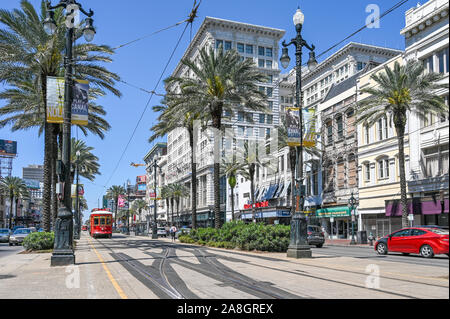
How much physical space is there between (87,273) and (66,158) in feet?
15.6

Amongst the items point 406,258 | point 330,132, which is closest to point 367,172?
point 330,132

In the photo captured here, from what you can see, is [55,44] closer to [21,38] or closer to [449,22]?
[21,38]

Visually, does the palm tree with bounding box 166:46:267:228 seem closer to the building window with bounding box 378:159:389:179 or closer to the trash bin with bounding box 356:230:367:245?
the trash bin with bounding box 356:230:367:245

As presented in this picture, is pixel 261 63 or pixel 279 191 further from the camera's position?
pixel 261 63

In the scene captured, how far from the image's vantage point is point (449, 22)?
504 cm

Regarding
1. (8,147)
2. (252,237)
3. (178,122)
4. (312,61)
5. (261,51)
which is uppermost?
(261,51)

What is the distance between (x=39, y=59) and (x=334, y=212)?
119 ft

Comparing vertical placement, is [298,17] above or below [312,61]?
above

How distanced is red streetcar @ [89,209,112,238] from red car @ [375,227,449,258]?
1623 inches

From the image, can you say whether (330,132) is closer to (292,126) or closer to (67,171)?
(292,126)

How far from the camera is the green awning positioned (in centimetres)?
4822

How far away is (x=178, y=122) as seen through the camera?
3819 cm

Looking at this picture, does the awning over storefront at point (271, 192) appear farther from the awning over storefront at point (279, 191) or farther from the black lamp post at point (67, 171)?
the black lamp post at point (67, 171)

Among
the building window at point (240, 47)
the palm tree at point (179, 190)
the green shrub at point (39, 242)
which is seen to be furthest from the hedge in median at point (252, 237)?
the palm tree at point (179, 190)
